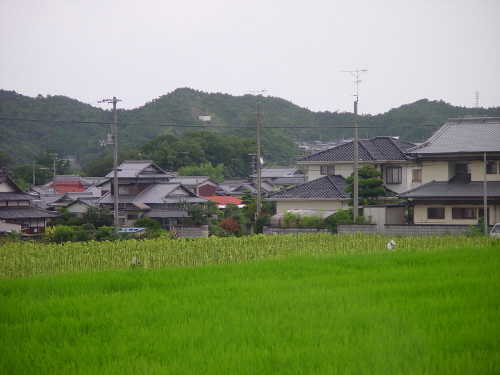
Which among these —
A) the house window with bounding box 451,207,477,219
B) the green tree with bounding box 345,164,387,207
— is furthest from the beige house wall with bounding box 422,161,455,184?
the green tree with bounding box 345,164,387,207

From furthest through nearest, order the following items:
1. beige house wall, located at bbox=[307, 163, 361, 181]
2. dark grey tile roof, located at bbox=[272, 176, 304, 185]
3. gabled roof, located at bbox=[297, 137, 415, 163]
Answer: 1. dark grey tile roof, located at bbox=[272, 176, 304, 185]
2. beige house wall, located at bbox=[307, 163, 361, 181]
3. gabled roof, located at bbox=[297, 137, 415, 163]

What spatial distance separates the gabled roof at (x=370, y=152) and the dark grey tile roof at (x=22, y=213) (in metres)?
18.0

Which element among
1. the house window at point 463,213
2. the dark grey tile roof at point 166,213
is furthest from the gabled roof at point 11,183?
the house window at point 463,213

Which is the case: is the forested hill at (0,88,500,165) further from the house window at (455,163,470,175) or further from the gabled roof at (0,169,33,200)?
the house window at (455,163,470,175)

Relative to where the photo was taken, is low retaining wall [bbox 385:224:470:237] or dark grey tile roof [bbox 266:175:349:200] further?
dark grey tile roof [bbox 266:175:349:200]

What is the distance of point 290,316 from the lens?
767 cm

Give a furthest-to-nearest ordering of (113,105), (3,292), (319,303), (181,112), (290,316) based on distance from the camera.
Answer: (181,112) < (113,105) < (3,292) < (319,303) < (290,316)

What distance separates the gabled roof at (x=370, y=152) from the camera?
117 feet

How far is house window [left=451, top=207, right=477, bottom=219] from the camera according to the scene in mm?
25016

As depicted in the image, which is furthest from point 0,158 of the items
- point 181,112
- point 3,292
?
point 3,292

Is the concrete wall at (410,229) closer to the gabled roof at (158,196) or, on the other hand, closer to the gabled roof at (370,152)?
the gabled roof at (370,152)

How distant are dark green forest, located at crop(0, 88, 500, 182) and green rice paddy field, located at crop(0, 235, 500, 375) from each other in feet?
131

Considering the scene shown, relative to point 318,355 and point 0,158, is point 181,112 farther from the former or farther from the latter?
point 318,355

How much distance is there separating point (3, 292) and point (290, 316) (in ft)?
19.4
